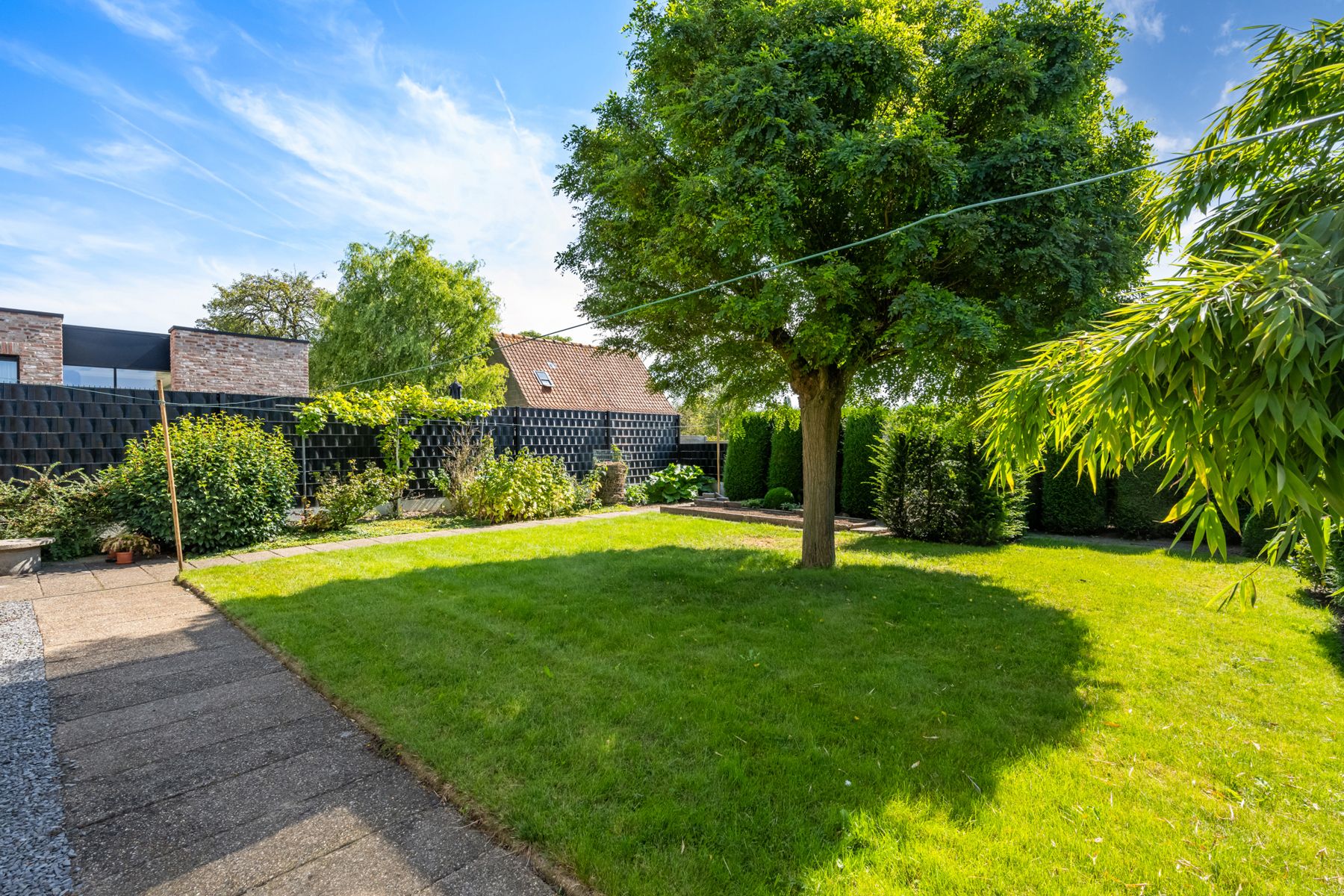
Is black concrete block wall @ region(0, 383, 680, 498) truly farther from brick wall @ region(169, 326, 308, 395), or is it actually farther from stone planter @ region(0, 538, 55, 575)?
brick wall @ region(169, 326, 308, 395)

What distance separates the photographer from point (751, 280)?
17.4ft

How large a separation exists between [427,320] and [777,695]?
Answer: 677 inches

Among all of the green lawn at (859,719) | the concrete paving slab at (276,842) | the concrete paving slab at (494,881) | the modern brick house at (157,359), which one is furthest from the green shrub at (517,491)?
the concrete paving slab at (494,881)

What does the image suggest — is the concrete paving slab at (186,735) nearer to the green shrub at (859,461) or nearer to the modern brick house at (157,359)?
the green shrub at (859,461)

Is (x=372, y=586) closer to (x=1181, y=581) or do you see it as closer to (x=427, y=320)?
(x=1181, y=581)

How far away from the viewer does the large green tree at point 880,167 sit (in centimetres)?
424

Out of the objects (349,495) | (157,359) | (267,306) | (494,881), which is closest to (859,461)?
(349,495)

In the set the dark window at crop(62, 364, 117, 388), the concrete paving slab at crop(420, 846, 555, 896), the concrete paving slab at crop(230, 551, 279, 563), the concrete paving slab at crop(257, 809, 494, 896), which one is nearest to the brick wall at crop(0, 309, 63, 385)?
the dark window at crop(62, 364, 117, 388)

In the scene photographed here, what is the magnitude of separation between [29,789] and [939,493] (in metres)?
8.36

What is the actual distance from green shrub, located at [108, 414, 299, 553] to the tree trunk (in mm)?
6962

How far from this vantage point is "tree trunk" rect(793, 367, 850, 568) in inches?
233

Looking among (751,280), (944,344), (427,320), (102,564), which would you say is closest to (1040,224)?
(944,344)

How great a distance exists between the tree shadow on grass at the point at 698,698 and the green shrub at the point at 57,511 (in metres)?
4.14

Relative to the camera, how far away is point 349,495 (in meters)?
8.69
